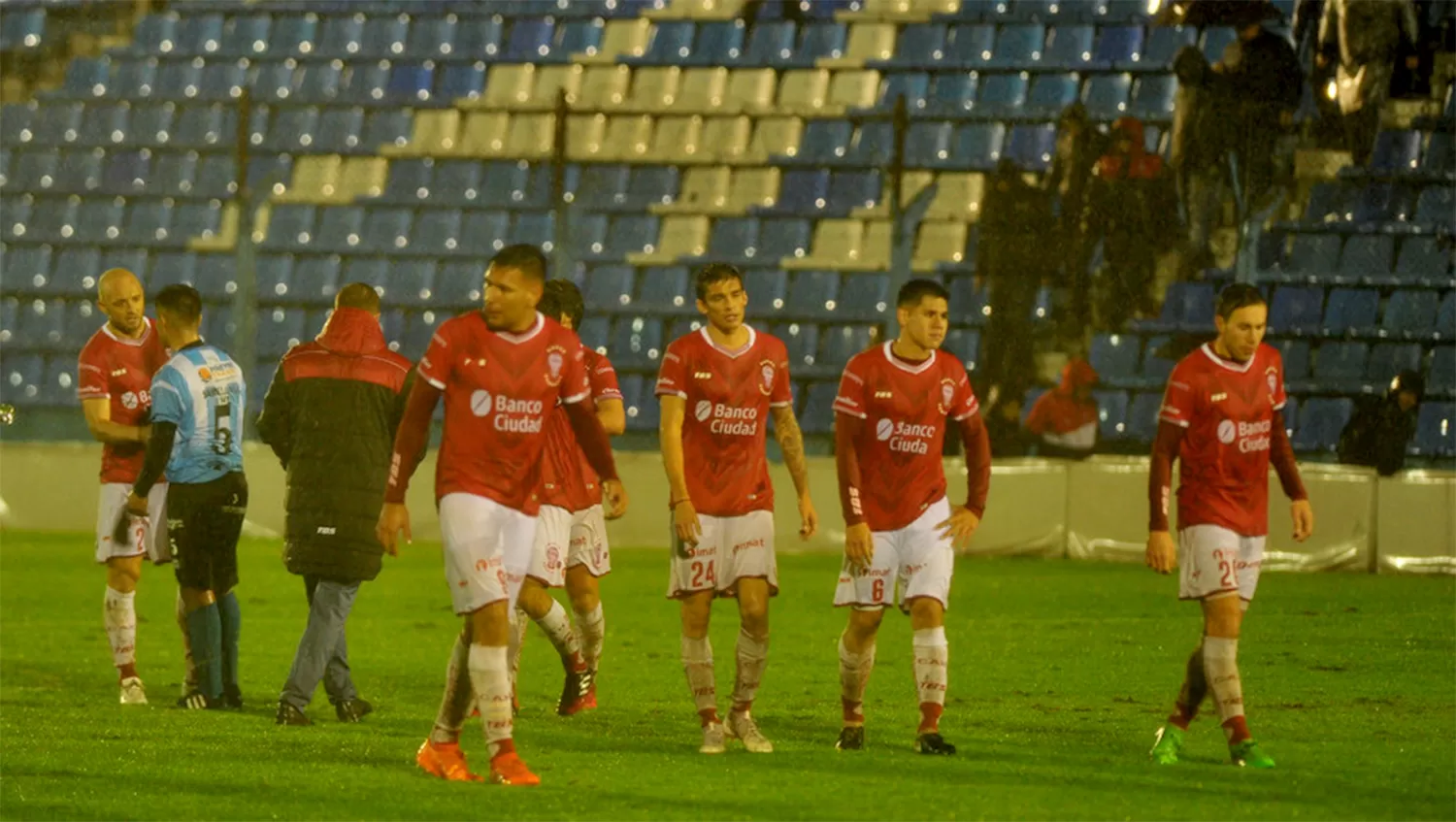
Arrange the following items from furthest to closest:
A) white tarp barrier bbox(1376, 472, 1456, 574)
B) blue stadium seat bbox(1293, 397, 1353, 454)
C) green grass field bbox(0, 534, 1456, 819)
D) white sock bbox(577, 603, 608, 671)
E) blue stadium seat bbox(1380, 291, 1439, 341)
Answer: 1. blue stadium seat bbox(1380, 291, 1439, 341)
2. blue stadium seat bbox(1293, 397, 1353, 454)
3. white tarp barrier bbox(1376, 472, 1456, 574)
4. white sock bbox(577, 603, 608, 671)
5. green grass field bbox(0, 534, 1456, 819)

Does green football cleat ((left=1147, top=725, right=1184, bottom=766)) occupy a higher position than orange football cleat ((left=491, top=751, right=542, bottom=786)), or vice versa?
green football cleat ((left=1147, top=725, right=1184, bottom=766))

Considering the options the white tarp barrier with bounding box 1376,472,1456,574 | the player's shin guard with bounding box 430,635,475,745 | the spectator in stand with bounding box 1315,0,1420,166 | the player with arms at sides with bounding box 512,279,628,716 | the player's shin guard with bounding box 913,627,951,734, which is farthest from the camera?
the spectator in stand with bounding box 1315,0,1420,166

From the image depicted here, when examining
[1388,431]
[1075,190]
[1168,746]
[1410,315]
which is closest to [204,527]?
[1168,746]

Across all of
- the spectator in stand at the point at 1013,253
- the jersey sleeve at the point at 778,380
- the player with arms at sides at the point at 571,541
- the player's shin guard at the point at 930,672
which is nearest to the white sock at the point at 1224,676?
the player's shin guard at the point at 930,672

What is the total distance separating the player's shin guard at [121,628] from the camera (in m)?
11.0

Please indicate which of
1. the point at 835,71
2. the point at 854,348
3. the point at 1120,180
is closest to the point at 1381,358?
the point at 1120,180

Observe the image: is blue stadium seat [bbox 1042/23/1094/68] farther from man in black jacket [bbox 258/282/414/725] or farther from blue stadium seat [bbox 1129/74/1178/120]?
man in black jacket [bbox 258/282/414/725]

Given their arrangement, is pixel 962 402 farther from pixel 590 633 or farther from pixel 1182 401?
pixel 590 633

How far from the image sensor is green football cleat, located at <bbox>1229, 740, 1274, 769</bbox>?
8523mm

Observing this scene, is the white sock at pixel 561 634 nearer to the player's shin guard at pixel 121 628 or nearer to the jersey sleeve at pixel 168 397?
the jersey sleeve at pixel 168 397

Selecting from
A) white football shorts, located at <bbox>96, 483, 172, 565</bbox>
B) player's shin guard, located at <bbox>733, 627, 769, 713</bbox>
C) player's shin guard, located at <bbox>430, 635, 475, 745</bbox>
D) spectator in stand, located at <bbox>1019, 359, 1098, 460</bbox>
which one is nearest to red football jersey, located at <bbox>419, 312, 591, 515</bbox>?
player's shin guard, located at <bbox>430, 635, 475, 745</bbox>

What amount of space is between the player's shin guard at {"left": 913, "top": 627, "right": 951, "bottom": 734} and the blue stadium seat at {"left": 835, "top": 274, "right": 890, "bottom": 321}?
15.8m

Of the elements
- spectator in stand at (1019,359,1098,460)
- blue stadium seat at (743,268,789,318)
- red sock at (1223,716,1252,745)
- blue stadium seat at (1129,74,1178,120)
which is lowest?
red sock at (1223,716,1252,745)

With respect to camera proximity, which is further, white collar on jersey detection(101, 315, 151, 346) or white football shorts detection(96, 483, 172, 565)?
white collar on jersey detection(101, 315, 151, 346)
